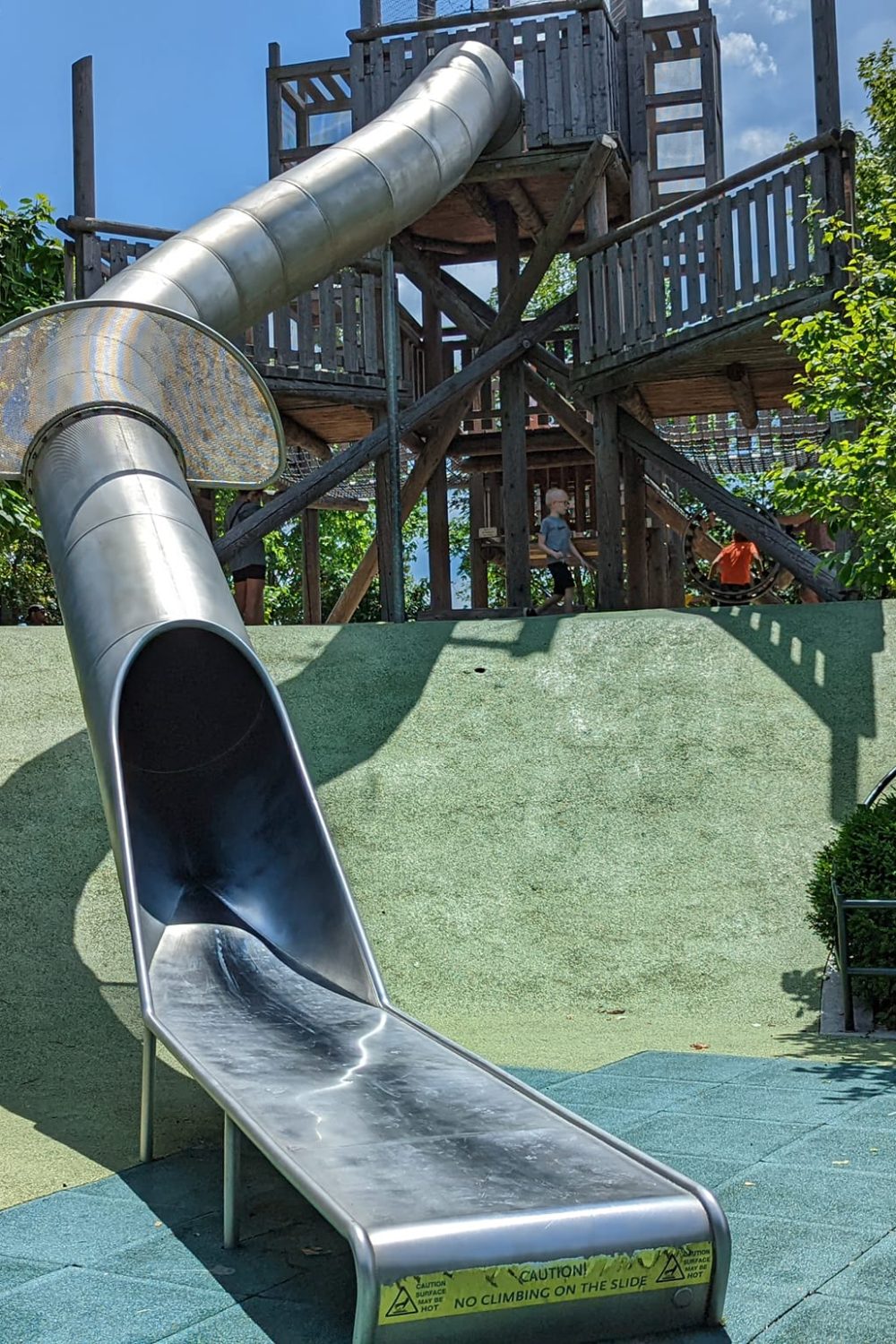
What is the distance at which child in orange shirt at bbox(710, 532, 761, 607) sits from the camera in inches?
600

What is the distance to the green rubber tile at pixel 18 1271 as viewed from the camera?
3.96 m

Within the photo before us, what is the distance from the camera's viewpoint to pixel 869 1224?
14.0 feet

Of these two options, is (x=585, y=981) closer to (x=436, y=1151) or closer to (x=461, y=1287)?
(x=436, y=1151)

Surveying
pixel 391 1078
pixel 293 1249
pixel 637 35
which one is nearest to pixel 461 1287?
pixel 293 1249

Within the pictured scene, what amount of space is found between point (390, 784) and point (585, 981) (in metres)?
2.44

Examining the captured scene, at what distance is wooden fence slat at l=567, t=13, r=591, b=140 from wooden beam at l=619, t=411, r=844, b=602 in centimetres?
323

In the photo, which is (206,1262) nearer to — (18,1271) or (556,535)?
(18,1271)

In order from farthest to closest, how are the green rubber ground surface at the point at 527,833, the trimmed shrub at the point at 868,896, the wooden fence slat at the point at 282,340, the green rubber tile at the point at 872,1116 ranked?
the wooden fence slat at the point at 282,340 → the green rubber ground surface at the point at 527,833 → the trimmed shrub at the point at 868,896 → the green rubber tile at the point at 872,1116

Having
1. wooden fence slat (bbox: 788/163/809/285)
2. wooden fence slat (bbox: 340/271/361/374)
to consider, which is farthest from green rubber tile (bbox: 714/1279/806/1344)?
wooden fence slat (bbox: 340/271/361/374)

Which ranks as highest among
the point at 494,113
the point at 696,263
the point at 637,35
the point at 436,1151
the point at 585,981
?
the point at 637,35

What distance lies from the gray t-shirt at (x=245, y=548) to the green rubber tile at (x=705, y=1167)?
11.4 m

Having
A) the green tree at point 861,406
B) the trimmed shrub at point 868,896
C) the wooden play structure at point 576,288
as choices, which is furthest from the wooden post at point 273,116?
the trimmed shrub at point 868,896

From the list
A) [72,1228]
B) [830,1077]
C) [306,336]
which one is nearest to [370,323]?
[306,336]

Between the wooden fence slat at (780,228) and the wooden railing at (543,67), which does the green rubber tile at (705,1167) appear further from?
the wooden railing at (543,67)
